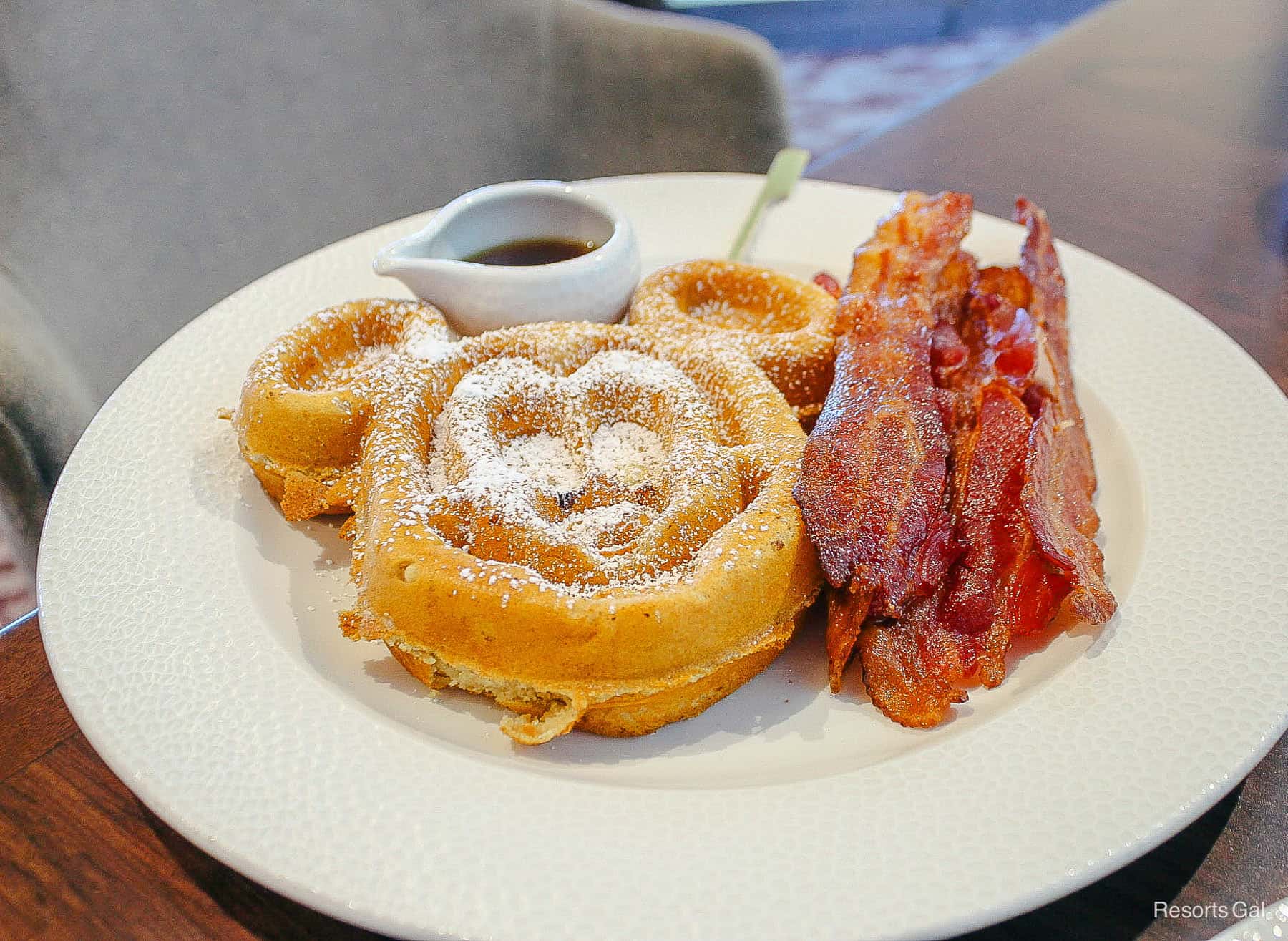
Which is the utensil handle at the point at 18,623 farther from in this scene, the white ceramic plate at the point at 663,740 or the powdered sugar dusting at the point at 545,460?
the powdered sugar dusting at the point at 545,460

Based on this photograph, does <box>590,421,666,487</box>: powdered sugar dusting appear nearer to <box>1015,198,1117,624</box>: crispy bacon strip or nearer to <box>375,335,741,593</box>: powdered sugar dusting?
<box>375,335,741,593</box>: powdered sugar dusting

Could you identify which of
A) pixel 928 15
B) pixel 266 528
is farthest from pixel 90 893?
pixel 928 15

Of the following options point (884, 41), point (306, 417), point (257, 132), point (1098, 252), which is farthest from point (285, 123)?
point (884, 41)

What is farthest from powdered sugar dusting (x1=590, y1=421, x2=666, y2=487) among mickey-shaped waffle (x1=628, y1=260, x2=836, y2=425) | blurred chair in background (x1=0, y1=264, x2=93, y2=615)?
blurred chair in background (x1=0, y1=264, x2=93, y2=615)

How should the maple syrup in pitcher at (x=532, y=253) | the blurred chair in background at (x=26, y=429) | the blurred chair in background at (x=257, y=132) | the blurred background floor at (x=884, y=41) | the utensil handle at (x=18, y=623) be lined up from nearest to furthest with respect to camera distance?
1. the utensil handle at (x=18, y=623)
2. the maple syrup in pitcher at (x=532, y=253)
3. the blurred chair in background at (x=26, y=429)
4. the blurred chair in background at (x=257, y=132)
5. the blurred background floor at (x=884, y=41)

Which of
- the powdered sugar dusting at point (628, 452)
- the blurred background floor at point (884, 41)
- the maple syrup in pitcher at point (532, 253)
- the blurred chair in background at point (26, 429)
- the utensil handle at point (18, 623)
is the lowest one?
the blurred background floor at point (884, 41)

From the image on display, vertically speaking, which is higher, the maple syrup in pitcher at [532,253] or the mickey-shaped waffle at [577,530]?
the maple syrup in pitcher at [532,253]

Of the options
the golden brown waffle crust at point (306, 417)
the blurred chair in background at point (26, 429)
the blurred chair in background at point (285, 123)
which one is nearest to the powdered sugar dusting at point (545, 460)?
the golden brown waffle crust at point (306, 417)

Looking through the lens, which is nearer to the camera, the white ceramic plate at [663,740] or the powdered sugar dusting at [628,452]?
the white ceramic plate at [663,740]
